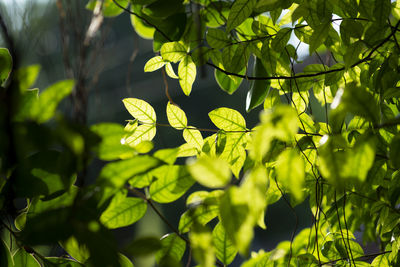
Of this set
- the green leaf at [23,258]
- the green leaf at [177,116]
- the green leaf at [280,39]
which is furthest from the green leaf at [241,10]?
the green leaf at [23,258]

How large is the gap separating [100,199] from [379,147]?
40 centimetres

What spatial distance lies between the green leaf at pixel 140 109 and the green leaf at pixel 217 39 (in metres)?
0.14

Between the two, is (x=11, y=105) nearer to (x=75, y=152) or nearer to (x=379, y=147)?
(x=75, y=152)

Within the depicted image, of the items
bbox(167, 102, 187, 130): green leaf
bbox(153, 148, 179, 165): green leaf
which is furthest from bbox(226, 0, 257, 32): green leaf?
bbox(153, 148, 179, 165): green leaf

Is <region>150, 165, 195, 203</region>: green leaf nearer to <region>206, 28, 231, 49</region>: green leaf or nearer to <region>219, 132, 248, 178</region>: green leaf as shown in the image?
<region>219, 132, 248, 178</region>: green leaf

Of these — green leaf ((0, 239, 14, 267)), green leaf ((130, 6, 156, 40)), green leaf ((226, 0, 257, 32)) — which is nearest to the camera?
green leaf ((0, 239, 14, 267))

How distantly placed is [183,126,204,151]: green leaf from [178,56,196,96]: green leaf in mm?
62

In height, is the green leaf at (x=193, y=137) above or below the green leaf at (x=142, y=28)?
below

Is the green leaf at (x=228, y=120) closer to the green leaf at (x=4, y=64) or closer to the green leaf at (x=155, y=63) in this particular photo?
the green leaf at (x=155, y=63)

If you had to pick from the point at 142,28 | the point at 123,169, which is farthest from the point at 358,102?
the point at 142,28

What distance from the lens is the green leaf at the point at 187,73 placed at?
22.9 inches

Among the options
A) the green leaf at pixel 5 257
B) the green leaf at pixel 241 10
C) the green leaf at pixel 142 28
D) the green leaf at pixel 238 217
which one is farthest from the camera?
the green leaf at pixel 142 28

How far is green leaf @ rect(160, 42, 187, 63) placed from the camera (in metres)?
0.55

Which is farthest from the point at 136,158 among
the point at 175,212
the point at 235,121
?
the point at 175,212
